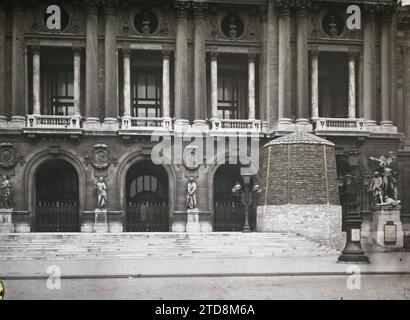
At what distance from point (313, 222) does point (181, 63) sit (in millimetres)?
12648

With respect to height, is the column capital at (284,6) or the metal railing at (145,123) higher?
the column capital at (284,6)

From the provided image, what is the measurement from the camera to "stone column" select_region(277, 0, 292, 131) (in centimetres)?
3934

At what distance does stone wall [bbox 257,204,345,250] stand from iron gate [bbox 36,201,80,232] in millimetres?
11537

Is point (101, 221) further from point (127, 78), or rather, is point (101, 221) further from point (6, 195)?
point (127, 78)

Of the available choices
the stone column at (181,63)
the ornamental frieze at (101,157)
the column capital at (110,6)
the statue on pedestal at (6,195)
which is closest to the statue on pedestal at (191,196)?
the stone column at (181,63)

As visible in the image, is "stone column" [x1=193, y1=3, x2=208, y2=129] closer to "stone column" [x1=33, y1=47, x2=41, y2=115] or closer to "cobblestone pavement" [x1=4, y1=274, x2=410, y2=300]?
"stone column" [x1=33, y1=47, x2=41, y2=115]

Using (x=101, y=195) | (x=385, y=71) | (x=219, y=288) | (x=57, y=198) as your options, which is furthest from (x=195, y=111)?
(x=219, y=288)

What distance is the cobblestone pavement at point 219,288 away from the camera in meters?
16.7

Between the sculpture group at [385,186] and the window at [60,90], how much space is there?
691 inches

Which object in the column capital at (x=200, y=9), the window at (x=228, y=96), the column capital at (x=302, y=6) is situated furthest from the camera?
the window at (x=228, y=96)

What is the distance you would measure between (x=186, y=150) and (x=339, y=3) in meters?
12.3

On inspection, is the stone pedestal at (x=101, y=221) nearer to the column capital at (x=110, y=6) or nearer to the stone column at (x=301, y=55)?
the column capital at (x=110, y=6)

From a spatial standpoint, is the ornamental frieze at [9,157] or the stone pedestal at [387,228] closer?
the ornamental frieze at [9,157]

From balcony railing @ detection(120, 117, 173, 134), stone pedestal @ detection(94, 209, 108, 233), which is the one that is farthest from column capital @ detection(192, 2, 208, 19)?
stone pedestal @ detection(94, 209, 108, 233)
